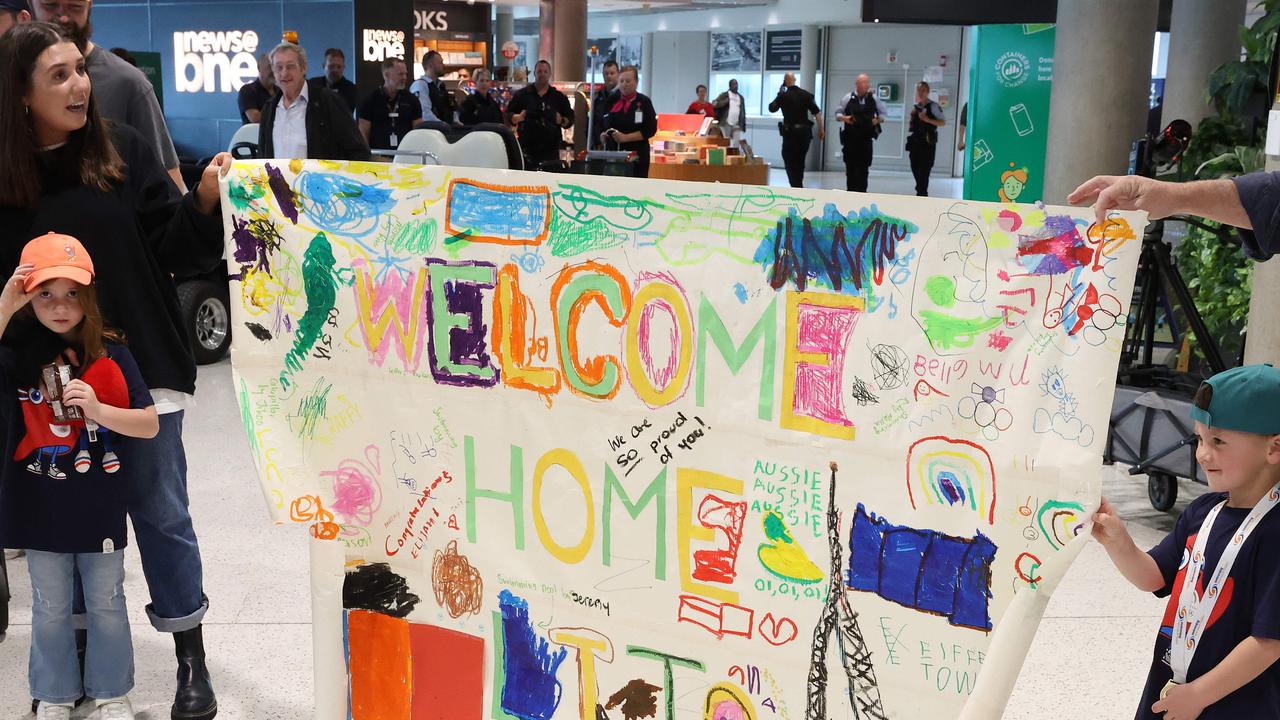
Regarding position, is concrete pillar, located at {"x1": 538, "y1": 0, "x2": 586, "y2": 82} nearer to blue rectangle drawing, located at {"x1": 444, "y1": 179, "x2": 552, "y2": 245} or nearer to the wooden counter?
the wooden counter

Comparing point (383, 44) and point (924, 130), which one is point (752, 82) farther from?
point (383, 44)

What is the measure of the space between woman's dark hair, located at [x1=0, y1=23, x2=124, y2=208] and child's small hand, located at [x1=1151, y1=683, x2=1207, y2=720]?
2367 millimetres

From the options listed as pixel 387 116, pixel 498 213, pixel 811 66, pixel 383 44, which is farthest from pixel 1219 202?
pixel 811 66

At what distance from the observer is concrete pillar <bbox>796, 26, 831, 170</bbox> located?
24.6 meters

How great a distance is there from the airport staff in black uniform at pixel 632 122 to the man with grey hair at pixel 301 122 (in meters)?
6.26

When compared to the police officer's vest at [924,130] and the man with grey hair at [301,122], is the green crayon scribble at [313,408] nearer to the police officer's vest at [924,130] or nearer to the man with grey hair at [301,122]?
the man with grey hair at [301,122]

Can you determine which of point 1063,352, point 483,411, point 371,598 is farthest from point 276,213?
point 1063,352

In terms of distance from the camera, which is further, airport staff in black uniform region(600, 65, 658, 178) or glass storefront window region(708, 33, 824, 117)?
glass storefront window region(708, 33, 824, 117)

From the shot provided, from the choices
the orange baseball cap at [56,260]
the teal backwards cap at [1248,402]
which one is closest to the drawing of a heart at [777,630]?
the teal backwards cap at [1248,402]

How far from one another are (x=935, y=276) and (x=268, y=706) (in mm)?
2044

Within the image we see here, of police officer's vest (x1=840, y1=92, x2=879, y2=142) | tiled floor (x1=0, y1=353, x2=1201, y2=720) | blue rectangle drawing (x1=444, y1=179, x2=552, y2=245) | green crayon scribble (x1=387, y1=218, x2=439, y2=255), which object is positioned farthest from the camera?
police officer's vest (x1=840, y1=92, x2=879, y2=142)

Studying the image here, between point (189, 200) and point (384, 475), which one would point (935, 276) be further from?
point (189, 200)

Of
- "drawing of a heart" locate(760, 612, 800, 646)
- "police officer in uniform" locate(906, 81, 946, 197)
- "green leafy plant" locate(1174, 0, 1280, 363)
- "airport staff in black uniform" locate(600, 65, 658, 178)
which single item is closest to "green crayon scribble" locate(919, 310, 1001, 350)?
"drawing of a heart" locate(760, 612, 800, 646)

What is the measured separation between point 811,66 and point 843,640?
23.8 meters
